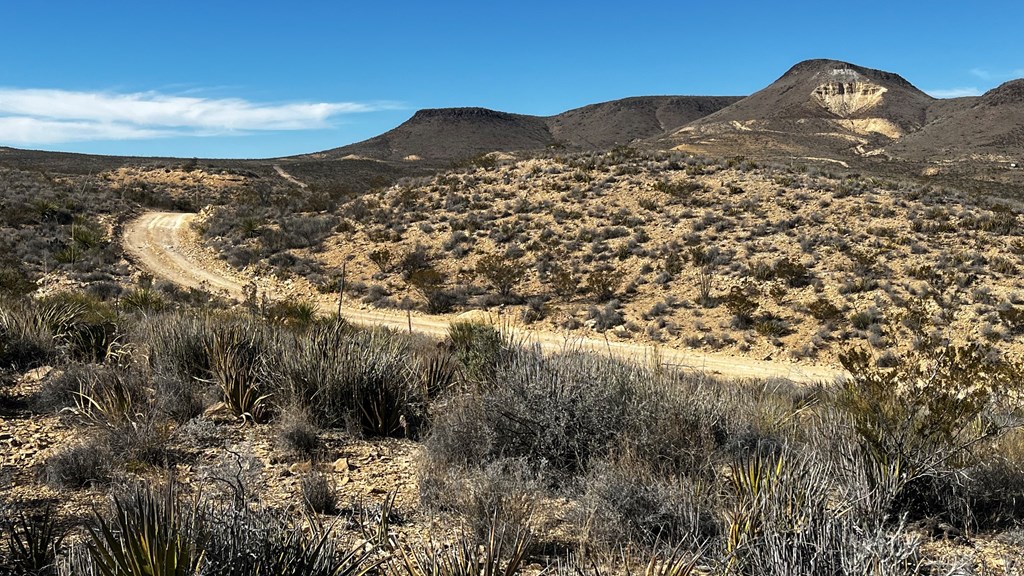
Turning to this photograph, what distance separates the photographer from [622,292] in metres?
18.8

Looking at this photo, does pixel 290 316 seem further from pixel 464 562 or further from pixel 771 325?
pixel 771 325

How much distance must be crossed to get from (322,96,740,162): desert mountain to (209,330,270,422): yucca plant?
12643 centimetres

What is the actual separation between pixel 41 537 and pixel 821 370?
1383 centimetres

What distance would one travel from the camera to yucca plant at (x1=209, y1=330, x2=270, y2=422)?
6020 millimetres

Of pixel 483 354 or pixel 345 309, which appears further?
pixel 345 309

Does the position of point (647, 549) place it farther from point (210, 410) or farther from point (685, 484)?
point (210, 410)

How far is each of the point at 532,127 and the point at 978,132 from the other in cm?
9668

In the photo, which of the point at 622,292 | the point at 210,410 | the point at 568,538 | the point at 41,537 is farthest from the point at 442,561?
A: the point at 622,292

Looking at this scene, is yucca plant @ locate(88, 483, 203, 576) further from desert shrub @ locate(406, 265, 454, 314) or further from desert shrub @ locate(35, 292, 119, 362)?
desert shrub @ locate(406, 265, 454, 314)

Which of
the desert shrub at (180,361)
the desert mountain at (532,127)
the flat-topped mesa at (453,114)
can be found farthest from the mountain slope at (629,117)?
the desert shrub at (180,361)

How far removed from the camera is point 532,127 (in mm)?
162375

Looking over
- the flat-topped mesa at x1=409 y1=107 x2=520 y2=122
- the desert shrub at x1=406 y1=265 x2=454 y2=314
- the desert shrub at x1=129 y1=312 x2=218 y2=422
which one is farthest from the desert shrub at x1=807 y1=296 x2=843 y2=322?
the flat-topped mesa at x1=409 y1=107 x2=520 y2=122

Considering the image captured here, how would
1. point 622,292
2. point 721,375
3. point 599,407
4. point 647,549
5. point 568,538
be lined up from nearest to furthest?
point 647,549, point 568,538, point 599,407, point 721,375, point 622,292

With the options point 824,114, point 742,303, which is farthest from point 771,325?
point 824,114
